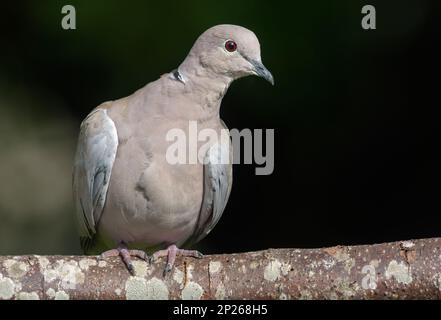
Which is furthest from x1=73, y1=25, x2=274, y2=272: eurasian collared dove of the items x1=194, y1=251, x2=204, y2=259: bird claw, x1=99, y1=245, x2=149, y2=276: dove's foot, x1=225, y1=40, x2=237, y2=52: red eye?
x1=194, y1=251, x2=204, y2=259: bird claw

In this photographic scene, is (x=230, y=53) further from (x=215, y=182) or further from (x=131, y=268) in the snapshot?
(x=131, y=268)

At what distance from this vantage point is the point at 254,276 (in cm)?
388

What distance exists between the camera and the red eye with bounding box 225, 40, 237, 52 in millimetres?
4637

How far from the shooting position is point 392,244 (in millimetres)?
3781

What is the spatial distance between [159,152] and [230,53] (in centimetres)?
60

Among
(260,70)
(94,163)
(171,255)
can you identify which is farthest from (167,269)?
(260,70)

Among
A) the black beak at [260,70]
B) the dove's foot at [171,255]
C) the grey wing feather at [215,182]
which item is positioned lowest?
the dove's foot at [171,255]

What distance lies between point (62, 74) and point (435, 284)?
3.46 metres

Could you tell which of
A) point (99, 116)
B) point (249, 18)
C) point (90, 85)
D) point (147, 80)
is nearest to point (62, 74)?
point (90, 85)

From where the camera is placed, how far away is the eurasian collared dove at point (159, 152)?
4.57 meters

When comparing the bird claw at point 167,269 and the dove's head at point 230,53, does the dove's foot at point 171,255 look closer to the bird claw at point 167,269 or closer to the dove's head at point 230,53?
the bird claw at point 167,269

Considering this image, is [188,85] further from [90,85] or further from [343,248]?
[90,85]

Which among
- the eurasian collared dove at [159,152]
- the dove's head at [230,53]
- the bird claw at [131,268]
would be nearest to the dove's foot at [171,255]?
the bird claw at [131,268]

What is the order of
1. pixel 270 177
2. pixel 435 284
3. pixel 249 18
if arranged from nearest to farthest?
1. pixel 435 284
2. pixel 249 18
3. pixel 270 177
